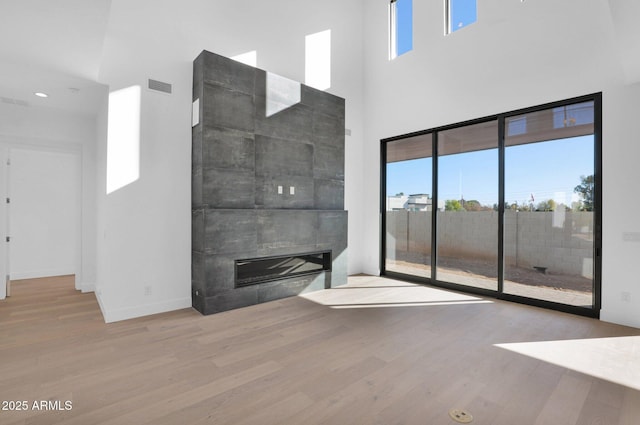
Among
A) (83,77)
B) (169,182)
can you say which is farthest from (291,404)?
(83,77)

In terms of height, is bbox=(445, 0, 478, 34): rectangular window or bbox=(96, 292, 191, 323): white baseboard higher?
bbox=(445, 0, 478, 34): rectangular window

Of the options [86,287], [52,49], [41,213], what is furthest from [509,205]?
[41,213]

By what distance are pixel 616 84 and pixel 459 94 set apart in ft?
6.12

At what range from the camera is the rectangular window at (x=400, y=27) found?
576cm

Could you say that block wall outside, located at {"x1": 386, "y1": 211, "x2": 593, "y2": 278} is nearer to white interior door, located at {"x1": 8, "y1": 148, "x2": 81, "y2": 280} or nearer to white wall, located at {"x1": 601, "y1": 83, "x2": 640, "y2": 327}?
white wall, located at {"x1": 601, "y1": 83, "x2": 640, "y2": 327}

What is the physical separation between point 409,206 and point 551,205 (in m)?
2.17

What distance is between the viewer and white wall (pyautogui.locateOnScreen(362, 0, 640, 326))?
3.57 metres

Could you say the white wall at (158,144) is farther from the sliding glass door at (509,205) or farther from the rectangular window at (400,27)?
the sliding glass door at (509,205)

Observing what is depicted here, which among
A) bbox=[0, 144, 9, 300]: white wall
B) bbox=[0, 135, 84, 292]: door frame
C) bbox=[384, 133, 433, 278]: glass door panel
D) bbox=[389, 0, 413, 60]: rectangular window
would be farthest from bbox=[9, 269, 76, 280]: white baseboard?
bbox=[389, 0, 413, 60]: rectangular window

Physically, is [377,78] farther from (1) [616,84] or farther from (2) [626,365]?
(2) [626,365]

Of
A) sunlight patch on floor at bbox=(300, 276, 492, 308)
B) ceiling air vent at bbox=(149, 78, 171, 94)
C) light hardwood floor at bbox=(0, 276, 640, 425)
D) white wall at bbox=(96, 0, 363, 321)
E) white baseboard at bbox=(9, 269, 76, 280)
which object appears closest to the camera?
light hardwood floor at bbox=(0, 276, 640, 425)

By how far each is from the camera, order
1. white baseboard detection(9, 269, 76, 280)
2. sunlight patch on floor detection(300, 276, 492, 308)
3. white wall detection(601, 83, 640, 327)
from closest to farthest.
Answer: white wall detection(601, 83, 640, 327) < sunlight patch on floor detection(300, 276, 492, 308) < white baseboard detection(9, 269, 76, 280)

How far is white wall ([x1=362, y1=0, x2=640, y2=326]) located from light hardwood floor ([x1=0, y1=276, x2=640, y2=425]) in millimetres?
1595

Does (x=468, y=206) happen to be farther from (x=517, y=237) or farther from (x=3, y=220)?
(x=3, y=220)
